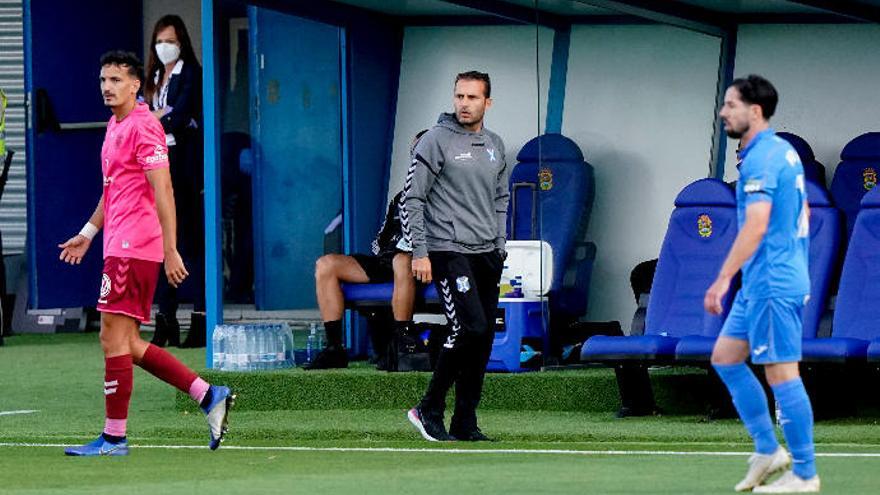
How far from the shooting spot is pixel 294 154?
47.3 ft

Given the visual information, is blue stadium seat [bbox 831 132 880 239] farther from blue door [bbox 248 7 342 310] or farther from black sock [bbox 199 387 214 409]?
black sock [bbox 199 387 214 409]

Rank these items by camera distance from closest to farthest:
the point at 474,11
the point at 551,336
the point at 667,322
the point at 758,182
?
1. the point at 758,182
2. the point at 667,322
3. the point at 551,336
4. the point at 474,11

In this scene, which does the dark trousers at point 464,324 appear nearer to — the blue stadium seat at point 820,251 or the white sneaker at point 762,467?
the blue stadium seat at point 820,251

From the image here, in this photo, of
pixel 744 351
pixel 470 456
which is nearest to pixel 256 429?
pixel 470 456

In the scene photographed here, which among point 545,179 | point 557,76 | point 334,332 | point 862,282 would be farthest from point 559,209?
point 862,282

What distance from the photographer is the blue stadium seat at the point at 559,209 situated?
13984mm

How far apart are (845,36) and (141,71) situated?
4954 millimetres

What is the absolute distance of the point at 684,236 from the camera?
12.8 metres

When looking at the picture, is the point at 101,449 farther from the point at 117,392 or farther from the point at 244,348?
the point at 244,348

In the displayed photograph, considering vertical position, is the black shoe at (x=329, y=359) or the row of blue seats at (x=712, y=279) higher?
the row of blue seats at (x=712, y=279)

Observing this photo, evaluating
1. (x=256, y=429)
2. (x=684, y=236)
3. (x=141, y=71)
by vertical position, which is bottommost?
(x=256, y=429)

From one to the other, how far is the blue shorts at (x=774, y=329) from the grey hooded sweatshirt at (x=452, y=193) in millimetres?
2618

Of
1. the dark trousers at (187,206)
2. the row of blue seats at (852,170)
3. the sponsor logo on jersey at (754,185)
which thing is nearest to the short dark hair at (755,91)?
the sponsor logo on jersey at (754,185)

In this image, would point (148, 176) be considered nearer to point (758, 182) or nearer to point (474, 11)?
point (758, 182)
